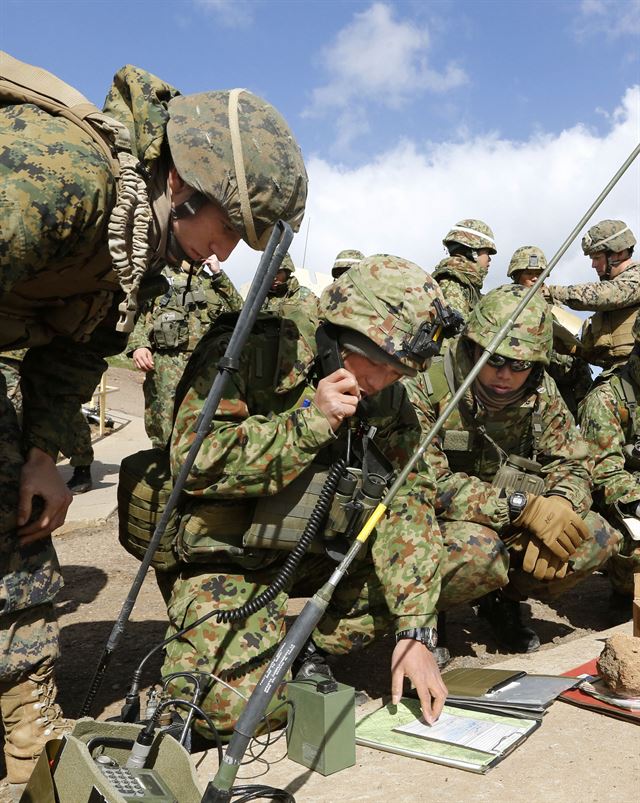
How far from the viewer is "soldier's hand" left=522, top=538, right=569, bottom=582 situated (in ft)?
12.5

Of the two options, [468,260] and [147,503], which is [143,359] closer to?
[468,260]

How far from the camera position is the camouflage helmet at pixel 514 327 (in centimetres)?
396

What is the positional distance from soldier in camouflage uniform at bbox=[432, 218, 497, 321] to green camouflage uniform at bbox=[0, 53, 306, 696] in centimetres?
475

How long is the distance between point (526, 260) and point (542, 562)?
4272 mm

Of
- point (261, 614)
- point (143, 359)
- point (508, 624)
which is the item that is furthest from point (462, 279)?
point (261, 614)

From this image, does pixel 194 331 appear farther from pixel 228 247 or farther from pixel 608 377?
pixel 228 247

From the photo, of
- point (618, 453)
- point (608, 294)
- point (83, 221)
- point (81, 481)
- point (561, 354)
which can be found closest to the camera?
point (83, 221)

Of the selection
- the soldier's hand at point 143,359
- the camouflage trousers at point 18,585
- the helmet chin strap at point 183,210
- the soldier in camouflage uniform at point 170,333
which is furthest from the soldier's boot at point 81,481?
the helmet chin strap at point 183,210

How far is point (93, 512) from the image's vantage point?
6816 mm

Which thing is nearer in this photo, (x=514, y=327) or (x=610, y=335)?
(x=514, y=327)

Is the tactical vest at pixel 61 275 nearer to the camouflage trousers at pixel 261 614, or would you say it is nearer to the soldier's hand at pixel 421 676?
the camouflage trousers at pixel 261 614

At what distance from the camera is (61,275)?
232 cm

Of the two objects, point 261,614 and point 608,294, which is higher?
point 608,294

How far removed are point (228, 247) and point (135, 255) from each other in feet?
1.32
